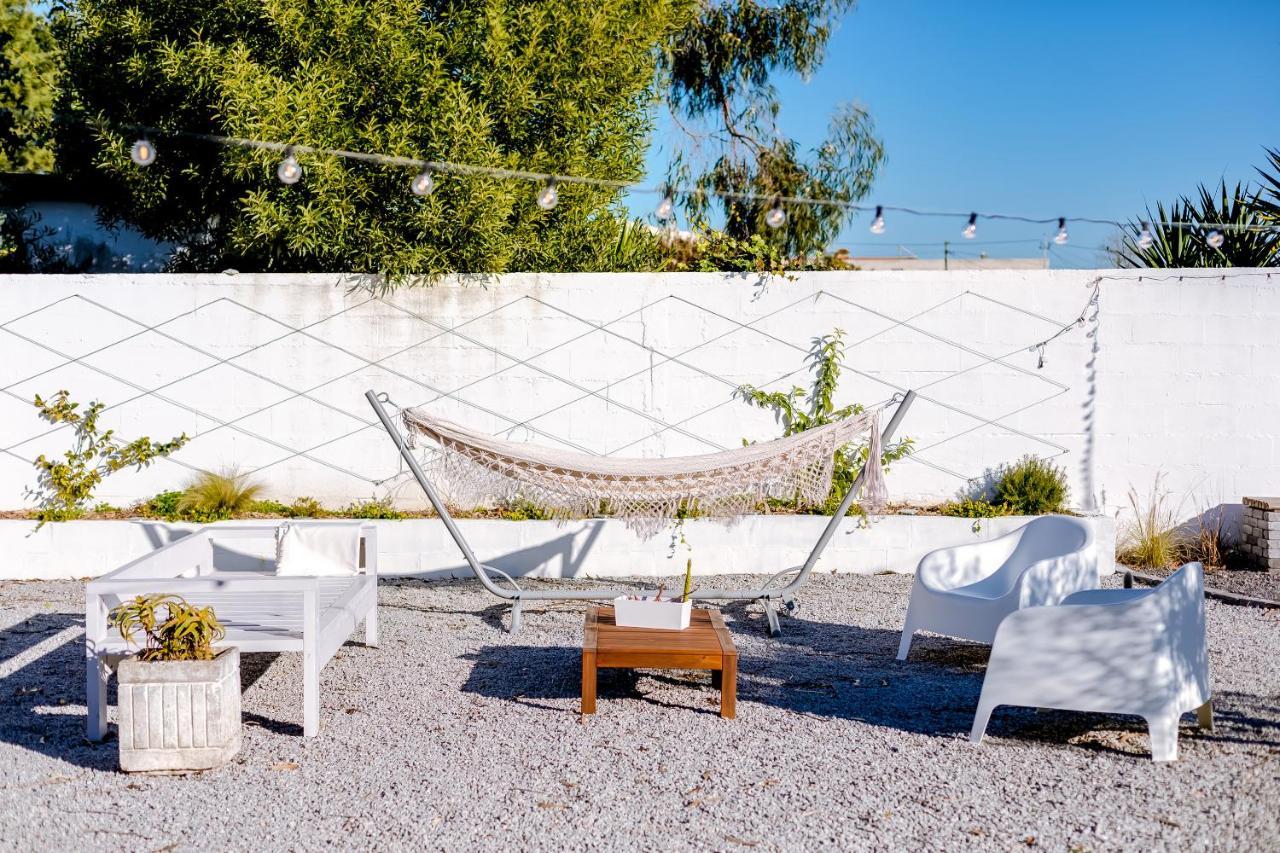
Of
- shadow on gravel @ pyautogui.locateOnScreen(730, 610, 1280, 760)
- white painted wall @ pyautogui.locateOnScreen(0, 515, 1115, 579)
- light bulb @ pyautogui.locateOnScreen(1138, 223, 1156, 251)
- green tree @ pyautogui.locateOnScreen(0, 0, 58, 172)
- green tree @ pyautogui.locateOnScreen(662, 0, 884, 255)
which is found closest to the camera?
shadow on gravel @ pyautogui.locateOnScreen(730, 610, 1280, 760)

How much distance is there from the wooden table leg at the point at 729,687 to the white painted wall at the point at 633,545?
2.31 m

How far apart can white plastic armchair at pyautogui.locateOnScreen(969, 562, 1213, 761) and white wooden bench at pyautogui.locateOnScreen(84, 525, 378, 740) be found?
A: 180 cm

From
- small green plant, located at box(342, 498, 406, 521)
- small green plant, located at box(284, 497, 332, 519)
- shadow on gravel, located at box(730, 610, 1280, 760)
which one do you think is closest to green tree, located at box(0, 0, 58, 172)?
small green plant, located at box(284, 497, 332, 519)

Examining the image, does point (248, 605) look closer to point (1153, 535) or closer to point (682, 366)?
point (682, 366)

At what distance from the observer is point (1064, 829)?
248 centimetres

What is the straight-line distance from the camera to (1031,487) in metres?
5.90

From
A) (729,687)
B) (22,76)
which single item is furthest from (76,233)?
A: (729,687)

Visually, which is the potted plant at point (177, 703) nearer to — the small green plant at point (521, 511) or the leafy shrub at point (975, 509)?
the small green plant at point (521, 511)

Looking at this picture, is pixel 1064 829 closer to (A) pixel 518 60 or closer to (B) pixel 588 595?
(B) pixel 588 595

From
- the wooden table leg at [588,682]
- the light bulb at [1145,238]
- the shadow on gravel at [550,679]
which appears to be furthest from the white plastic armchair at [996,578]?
the light bulb at [1145,238]

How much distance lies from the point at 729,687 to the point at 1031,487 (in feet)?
10.5

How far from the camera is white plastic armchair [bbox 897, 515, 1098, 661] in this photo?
363 centimetres

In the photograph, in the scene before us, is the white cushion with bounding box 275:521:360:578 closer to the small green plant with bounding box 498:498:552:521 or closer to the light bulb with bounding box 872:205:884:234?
the small green plant with bounding box 498:498:552:521

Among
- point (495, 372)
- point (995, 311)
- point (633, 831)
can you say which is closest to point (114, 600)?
point (633, 831)
